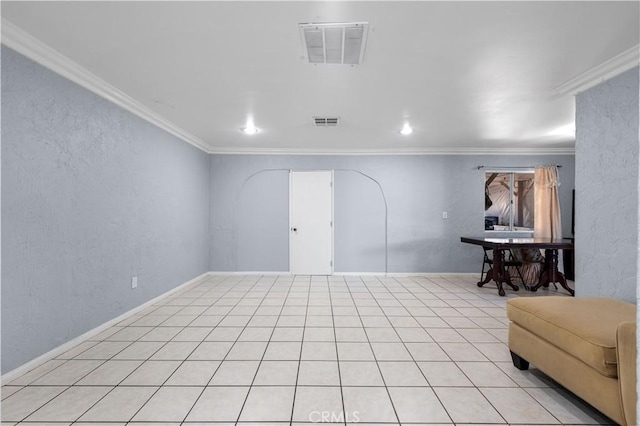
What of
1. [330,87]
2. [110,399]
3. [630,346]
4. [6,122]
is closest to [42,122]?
[6,122]

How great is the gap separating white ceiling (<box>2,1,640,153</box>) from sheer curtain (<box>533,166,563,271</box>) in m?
1.59

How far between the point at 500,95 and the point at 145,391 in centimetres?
391

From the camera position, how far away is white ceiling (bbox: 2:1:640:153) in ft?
5.45

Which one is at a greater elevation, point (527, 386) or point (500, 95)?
point (500, 95)

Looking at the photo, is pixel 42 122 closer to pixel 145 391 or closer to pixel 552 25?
pixel 145 391

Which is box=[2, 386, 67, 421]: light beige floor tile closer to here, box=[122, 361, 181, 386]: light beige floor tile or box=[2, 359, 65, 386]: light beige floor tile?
box=[2, 359, 65, 386]: light beige floor tile

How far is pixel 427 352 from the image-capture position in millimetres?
2350

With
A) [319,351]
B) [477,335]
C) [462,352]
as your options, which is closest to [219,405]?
[319,351]

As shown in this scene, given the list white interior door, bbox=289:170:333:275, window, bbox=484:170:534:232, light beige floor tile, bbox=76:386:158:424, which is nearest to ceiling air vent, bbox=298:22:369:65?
light beige floor tile, bbox=76:386:158:424

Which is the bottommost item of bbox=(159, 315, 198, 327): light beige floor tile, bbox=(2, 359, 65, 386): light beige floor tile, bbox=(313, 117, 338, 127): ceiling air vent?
bbox=(159, 315, 198, 327): light beige floor tile

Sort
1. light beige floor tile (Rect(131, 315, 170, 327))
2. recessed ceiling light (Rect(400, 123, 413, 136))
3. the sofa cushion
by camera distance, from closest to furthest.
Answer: the sofa cushion, light beige floor tile (Rect(131, 315, 170, 327)), recessed ceiling light (Rect(400, 123, 413, 136))

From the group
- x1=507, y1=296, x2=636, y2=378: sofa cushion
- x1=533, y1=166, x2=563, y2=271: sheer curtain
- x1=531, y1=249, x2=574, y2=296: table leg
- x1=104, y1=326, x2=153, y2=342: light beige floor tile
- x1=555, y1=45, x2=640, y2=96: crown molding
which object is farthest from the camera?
x1=533, y1=166, x2=563, y2=271: sheer curtain

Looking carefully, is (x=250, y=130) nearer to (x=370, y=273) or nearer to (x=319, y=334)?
(x=319, y=334)

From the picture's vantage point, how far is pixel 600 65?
7.35 ft
